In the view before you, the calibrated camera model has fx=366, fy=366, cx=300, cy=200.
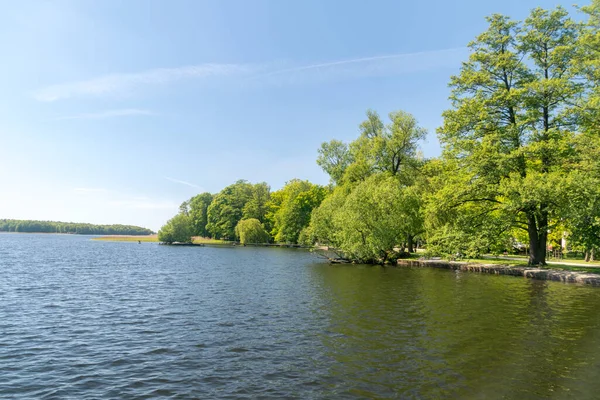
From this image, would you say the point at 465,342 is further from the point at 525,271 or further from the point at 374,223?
the point at 374,223

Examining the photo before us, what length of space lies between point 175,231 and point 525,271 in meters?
109

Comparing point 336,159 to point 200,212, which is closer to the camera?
point 336,159

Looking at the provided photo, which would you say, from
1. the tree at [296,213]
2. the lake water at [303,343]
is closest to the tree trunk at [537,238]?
the lake water at [303,343]

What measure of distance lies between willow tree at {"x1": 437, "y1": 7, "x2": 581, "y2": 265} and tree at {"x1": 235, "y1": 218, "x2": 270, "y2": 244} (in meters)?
78.9

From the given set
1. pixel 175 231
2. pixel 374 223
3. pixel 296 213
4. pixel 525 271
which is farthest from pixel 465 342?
pixel 175 231

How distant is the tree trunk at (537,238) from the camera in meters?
33.9

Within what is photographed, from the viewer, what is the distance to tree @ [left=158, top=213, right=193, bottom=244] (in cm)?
12262

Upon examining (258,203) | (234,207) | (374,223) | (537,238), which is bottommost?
(537,238)

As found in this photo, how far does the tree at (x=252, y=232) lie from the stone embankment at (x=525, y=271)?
2793 inches

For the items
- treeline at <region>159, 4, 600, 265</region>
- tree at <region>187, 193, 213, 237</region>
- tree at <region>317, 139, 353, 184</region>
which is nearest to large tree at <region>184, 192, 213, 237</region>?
tree at <region>187, 193, 213, 237</region>

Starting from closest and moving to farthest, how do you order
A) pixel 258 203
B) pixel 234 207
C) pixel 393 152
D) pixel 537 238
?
pixel 537 238 < pixel 393 152 < pixel 258 203 < pixel 234 207

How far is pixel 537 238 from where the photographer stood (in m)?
34.9

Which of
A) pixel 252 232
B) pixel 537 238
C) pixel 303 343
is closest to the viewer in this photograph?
pixel 303 343

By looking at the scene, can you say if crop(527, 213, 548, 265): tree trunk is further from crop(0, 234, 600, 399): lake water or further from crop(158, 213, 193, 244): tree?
crop(158, 213, 193, 244): tree
